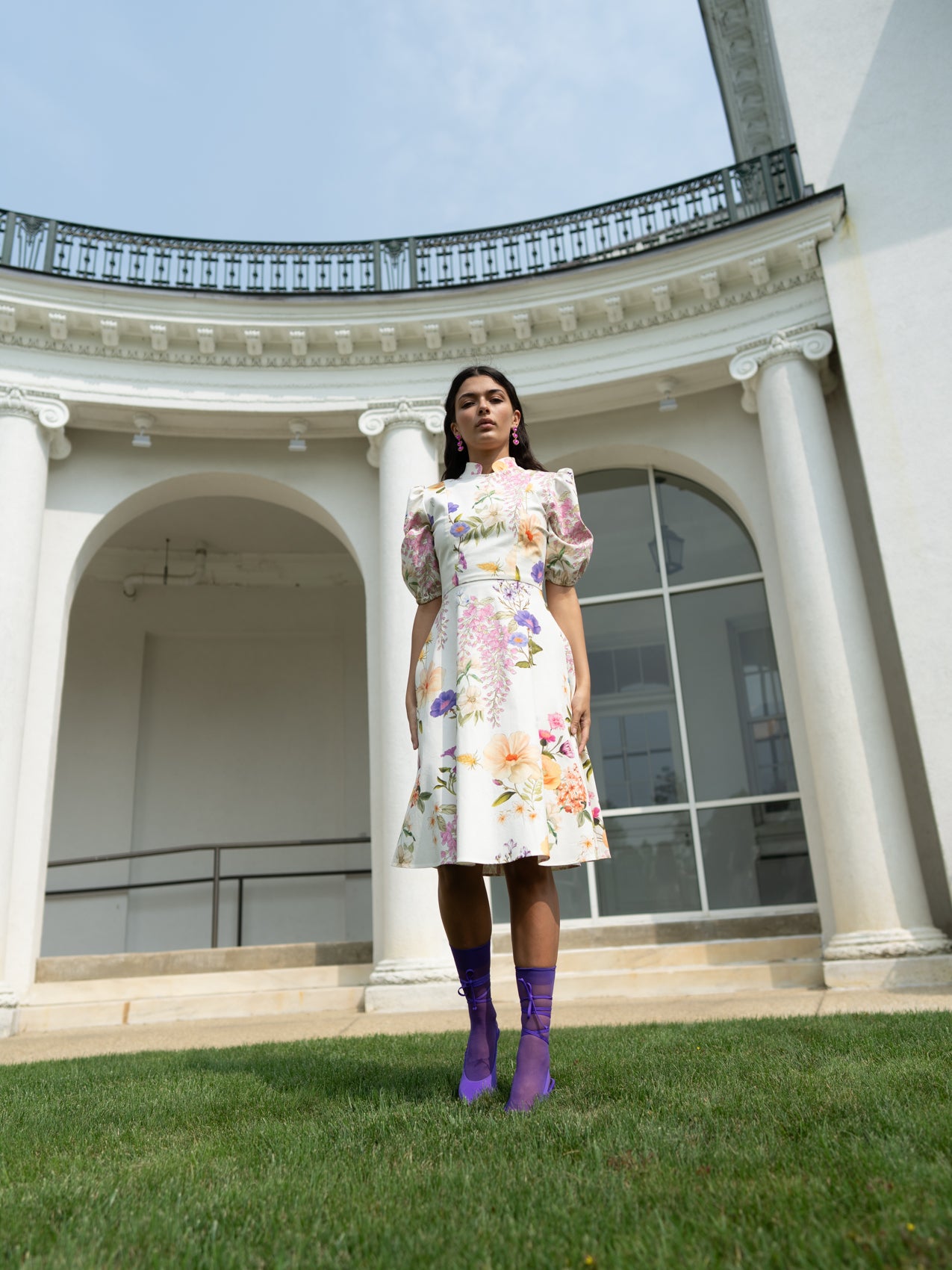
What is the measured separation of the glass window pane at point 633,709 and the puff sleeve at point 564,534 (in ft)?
21.5

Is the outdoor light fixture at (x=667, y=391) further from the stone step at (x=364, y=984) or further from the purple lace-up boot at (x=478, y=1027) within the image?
the purple lace-up boot at (x=478, y=1027)

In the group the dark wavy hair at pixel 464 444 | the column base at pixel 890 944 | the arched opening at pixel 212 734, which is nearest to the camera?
the dark wavy hair at pixel 464 444

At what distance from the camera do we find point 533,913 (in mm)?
2914

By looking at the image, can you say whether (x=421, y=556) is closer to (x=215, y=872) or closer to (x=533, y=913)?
(x=533, y=913)

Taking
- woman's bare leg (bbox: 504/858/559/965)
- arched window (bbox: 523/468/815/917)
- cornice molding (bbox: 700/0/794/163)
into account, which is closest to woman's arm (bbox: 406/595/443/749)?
woman's bare leg (bbox: 504/858/559/965)

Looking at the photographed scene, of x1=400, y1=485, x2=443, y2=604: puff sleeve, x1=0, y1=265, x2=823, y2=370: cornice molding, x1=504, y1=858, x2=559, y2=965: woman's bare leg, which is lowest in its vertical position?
x1=504, y1=858, x2=559, y2=965: woman's bare leg

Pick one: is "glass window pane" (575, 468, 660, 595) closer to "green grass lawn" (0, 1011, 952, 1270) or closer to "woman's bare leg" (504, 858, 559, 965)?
"green grass lawn" (0, 1011, 952, 1270)

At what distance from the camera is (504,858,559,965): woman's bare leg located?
289 centimetres

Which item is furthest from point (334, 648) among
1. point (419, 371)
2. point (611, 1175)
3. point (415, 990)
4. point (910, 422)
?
point (611, 1175)

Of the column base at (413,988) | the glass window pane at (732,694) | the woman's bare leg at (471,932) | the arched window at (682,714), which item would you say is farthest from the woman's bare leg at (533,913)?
the glass window pane at (732,694)

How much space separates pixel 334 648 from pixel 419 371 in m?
6.54

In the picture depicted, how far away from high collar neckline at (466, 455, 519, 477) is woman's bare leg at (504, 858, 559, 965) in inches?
52.6

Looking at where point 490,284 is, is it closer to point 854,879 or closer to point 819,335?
point 819,335

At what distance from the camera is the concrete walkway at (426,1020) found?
5695 mm
